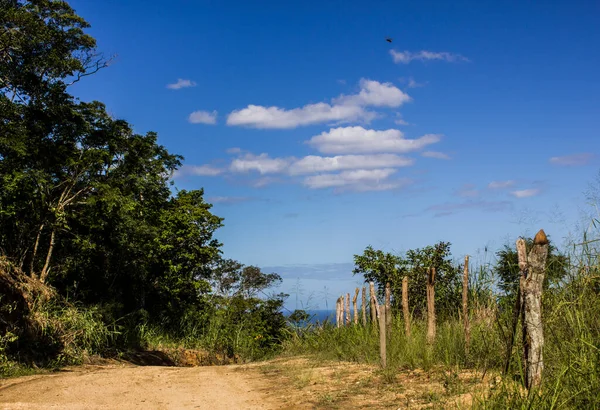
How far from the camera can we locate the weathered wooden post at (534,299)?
5.45m

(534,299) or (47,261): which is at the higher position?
(47,261)

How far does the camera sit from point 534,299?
18.2 ft

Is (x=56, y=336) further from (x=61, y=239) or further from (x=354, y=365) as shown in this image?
(x=354, y=365)

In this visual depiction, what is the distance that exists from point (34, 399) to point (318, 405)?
4.18m

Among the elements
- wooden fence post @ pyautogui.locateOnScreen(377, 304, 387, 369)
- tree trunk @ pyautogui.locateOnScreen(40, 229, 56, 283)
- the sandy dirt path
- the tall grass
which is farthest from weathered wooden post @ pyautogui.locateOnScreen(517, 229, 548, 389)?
tree trunk @ pyautogui.locateOnScreen(40, 229, 56, 283)

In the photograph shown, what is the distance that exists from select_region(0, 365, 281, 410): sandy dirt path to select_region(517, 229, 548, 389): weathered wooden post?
3.31 metres

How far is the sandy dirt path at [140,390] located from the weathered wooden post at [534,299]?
3.31 m

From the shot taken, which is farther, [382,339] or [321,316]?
[321,316]

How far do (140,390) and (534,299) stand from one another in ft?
20.4

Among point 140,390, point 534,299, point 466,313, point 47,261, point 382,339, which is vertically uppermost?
point 47,261

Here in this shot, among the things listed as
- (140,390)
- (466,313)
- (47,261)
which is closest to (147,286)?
(47,261)

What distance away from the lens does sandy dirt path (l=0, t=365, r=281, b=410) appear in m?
7.64

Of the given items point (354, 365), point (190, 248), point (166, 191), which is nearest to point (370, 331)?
point (354, 365)

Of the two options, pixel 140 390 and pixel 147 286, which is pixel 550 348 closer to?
pixel 140 390
